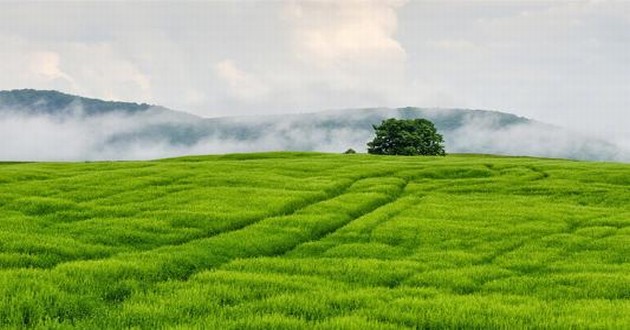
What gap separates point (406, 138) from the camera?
11712 centimetres

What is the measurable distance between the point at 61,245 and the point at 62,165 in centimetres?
4741

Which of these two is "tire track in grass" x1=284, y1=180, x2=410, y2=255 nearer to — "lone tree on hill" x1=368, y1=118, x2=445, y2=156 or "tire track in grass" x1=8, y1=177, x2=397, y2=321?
"tire track in grass" x1=8, y1=177, x2=397, y2=321

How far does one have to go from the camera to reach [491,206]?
36812 mm

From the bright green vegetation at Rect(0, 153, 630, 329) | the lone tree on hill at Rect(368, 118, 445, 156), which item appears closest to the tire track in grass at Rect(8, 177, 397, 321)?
the bright green vegetation at Rect(0, 153, 630, 329)

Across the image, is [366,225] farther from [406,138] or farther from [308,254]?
[406,138]

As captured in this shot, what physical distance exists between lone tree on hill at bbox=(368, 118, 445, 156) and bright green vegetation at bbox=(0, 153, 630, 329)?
2796 inches

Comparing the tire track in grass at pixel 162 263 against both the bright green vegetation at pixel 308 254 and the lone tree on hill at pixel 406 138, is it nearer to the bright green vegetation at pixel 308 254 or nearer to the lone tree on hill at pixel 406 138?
the bright green vegetation at pixel 308 254

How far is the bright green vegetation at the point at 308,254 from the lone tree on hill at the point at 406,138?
71.0m

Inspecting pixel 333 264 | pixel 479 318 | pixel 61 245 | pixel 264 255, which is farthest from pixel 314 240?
pixel 479 318

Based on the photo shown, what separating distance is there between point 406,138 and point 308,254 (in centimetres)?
9595

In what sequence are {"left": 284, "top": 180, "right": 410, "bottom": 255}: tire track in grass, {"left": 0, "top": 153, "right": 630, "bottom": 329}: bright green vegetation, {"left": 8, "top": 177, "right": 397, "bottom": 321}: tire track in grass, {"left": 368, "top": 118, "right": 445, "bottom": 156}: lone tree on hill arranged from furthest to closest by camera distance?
1. {"left": 368, "top": 118, "right": 445, "bottom": 156}: lone tree on hill
2. {"left": 284, "top": 180, "right": 410, "bottom": 255}: tire track in grass
3. {"left": 8, "top": 177, "right": 397, "bottom": 321}: tire track in grass
4. {"left": 0, "top": 153, "right": 630, "bottom": 329}: bright green vegetation

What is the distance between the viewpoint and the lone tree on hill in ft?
387

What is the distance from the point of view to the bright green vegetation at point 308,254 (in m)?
13.7

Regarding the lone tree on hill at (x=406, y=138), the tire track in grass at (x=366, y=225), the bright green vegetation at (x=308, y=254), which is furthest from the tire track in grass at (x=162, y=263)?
the lone tree on hill at (x=406, y=138)
